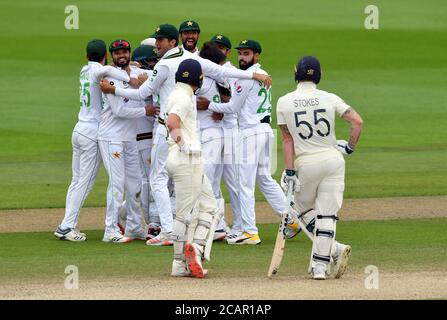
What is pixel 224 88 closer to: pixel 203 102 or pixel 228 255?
pixel 203 102

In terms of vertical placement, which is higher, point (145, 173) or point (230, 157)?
point (230, 157)

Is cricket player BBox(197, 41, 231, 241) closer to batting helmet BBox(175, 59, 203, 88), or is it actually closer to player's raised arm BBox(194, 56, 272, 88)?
player's raised arm BBox(194, 56, 272, 88)

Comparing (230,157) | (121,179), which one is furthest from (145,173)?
(230,157)

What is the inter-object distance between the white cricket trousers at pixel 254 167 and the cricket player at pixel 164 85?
958 mm

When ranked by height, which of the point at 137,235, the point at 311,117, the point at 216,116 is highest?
the point at 311,117

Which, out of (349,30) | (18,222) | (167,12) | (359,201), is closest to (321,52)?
(349,30)

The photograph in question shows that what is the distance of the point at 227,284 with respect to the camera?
11.1 metres

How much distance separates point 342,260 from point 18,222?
232 inches

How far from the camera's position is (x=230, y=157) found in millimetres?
14391

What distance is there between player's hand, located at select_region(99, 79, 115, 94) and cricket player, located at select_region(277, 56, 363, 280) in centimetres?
290

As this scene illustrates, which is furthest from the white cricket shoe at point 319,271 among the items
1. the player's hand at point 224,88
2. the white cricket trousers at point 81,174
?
the white cricket trousers at point 81,174

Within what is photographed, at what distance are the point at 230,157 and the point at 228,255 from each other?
1.71 meters

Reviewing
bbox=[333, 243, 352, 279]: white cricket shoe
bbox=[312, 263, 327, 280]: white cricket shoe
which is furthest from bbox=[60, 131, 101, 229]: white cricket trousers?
bbox=[333, 243, 352, 279]: white cricket shoe

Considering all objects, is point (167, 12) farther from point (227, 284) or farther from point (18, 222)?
point (227, 284)
